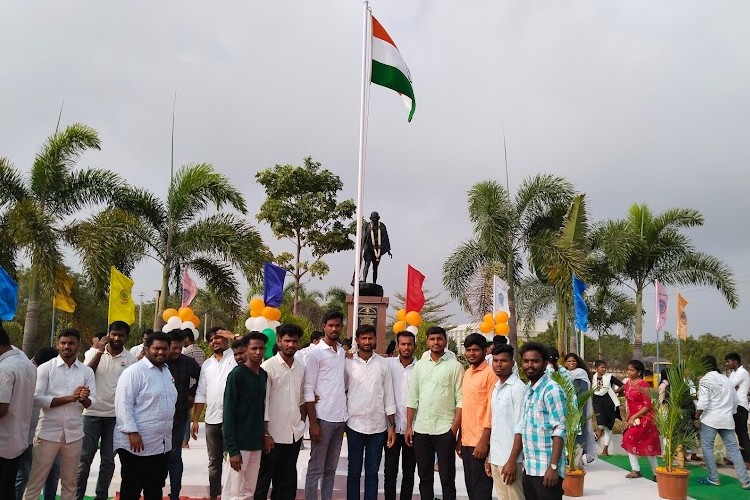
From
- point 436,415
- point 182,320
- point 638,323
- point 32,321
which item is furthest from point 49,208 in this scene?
point 638,323

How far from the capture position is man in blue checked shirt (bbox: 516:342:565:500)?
12.5 feet

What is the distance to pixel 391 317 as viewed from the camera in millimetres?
30109

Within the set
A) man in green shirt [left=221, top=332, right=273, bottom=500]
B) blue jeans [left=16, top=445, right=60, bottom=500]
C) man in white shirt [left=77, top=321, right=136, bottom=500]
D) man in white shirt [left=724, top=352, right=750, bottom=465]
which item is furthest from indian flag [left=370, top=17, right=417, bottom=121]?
man in white shirt [left=724, top=352, right=750, bottom=465]

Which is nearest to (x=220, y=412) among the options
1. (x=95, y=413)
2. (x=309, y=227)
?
(x=95, y=413)

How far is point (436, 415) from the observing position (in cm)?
523

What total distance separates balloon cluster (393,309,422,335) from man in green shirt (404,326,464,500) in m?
2.54

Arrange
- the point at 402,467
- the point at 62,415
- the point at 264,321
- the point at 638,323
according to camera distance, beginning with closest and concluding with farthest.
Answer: the point at 62,415
the point at 402,467
the point at 264,321
the point at 638,323

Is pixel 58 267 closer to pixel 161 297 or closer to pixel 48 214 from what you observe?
pixel 48 214

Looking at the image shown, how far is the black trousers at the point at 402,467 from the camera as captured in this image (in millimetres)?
5520

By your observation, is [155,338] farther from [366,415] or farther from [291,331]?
[366,415]

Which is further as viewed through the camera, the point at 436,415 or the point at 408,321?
the point at 408,321

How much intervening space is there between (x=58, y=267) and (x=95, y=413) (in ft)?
23.7

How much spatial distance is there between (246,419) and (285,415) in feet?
1.50

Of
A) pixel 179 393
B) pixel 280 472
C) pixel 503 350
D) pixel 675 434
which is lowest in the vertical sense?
pixel 280 472
